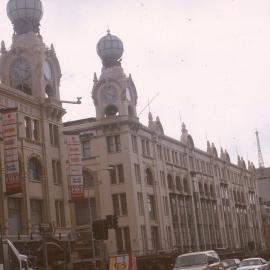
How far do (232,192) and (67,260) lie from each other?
65.5m

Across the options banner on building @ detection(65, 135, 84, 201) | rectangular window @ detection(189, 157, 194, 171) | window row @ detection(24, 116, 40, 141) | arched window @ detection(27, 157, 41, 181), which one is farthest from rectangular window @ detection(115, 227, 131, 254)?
rectangular window @ detection(189, 157, 194, 171)

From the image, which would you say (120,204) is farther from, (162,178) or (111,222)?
(111,222)

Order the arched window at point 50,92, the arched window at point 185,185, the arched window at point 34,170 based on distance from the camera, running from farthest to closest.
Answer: the arched window at point 185,185 < the arched window at point 50,92 < the arched window at point 34,170

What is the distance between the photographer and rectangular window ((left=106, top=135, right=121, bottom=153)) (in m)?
71.8

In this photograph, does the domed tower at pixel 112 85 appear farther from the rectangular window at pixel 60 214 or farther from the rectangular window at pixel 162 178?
the rectangular window at pixel 60 214

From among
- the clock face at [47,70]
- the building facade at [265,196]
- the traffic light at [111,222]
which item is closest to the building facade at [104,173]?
the clock face at [47,70]

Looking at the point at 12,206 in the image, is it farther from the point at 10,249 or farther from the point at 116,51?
the point at 116,51

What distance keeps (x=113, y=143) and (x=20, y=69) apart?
1912 cm

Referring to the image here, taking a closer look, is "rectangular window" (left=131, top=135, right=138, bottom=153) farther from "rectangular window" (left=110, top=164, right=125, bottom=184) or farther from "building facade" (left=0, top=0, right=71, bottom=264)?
"building facade" (left=0, top=0, right=71, bottom=264)

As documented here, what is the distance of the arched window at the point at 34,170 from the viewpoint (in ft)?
168

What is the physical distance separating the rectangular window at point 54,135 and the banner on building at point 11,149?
9.45 m

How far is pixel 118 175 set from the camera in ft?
233

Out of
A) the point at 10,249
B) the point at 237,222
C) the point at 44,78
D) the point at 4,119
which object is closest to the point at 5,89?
the point at 4,119

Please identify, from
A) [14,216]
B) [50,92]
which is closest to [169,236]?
[50,92]
